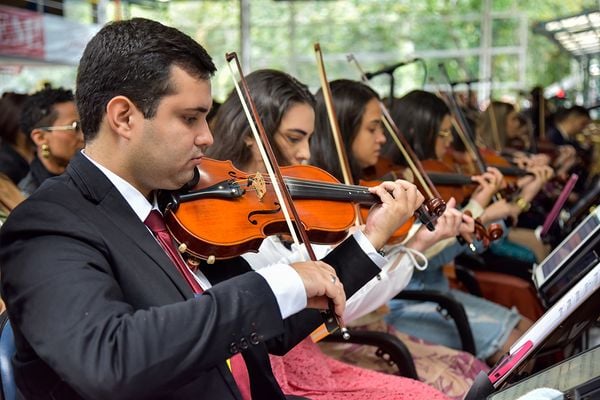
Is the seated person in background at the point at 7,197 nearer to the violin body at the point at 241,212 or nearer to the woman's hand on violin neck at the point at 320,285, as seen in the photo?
the violin body at the point at 241,212

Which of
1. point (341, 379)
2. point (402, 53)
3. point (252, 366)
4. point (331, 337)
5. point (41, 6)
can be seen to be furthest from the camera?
point (402, 53)

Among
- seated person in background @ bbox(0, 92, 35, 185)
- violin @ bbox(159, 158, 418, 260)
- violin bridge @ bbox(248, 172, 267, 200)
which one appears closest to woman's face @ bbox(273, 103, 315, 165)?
violin @ bbox(159, 158, 418, 260)

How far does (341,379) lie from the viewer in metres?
2.04

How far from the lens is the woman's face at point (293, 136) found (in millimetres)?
2180

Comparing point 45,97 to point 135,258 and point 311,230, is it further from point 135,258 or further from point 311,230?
point 135,258

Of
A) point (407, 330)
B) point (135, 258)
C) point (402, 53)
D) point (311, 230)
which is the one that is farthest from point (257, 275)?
point (402, 53)

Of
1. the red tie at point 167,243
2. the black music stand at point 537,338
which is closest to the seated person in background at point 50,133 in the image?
the red tie at point 167,243

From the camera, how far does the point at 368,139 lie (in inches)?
108

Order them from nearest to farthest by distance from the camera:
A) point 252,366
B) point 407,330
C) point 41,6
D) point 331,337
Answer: point 252,366, point 331,337, point 407,330, point 41,6

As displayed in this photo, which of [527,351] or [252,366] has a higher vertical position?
[527,351]

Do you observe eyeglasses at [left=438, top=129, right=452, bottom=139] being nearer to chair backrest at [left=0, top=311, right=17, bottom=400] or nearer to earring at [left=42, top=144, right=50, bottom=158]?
earring at [left=42, top=144, right=50, bottom=158]

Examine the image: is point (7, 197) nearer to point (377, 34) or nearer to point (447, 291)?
point (447, 291)

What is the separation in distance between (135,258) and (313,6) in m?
11.0

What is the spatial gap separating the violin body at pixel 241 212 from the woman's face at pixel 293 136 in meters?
0.20
